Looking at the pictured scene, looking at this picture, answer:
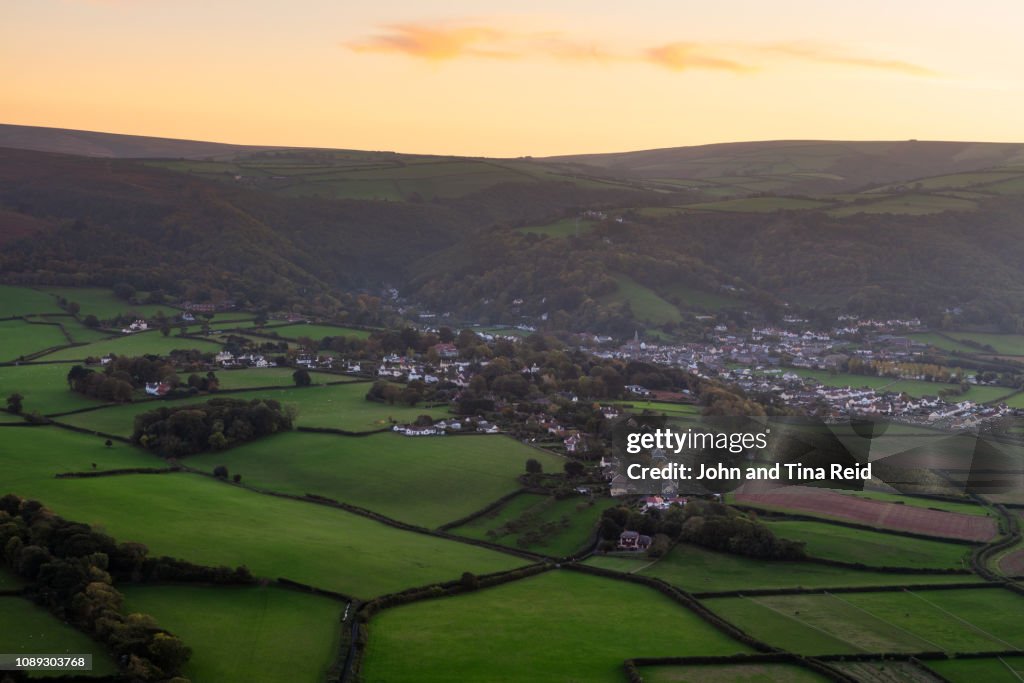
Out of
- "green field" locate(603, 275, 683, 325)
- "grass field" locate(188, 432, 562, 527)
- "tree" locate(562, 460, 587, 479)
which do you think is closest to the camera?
"grass field" locate(188, 432, 562, 527)

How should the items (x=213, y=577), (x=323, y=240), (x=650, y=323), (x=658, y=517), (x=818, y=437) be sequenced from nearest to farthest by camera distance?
(x=213, y=577)
(x=658, y=517)
(x=818, y=437)
(x=650, y=323)
(x=323, y=240)

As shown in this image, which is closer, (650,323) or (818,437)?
(818,437)

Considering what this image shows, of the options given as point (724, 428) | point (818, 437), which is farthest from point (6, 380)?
point (818, 437)

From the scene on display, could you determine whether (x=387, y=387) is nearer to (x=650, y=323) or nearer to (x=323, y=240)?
(x=650, y=323)

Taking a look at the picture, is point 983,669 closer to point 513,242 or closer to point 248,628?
point 248,628

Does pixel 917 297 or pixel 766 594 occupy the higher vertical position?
pixel 917 297

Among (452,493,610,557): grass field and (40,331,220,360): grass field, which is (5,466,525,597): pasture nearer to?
(452,493,610,557): grass field

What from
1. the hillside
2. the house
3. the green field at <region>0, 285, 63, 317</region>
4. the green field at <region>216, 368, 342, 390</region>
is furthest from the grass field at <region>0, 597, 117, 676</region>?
the hillside
